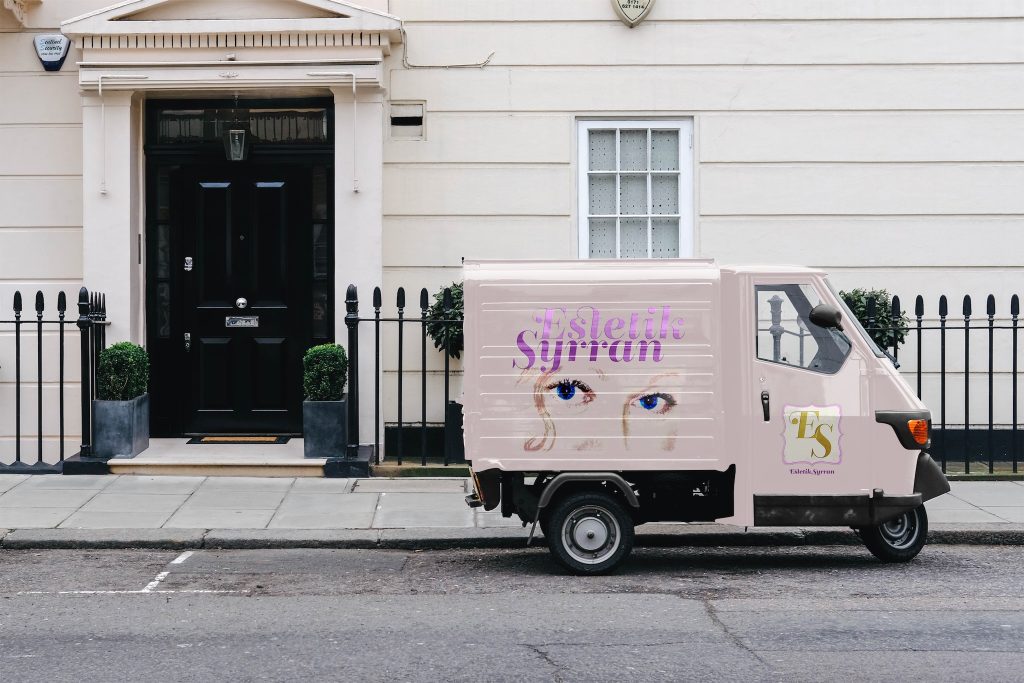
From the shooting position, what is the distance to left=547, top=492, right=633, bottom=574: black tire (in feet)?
24.0

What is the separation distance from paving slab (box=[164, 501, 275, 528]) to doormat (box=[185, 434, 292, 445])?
85.9 inches

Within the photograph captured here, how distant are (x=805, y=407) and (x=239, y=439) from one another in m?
6.15

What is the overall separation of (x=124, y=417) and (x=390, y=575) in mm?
4088

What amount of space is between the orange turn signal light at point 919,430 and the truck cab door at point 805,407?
249 millimetres

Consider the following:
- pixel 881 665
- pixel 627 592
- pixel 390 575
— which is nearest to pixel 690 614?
pixel 627 592

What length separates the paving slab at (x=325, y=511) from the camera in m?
8.63

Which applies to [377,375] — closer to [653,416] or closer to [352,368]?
[352,368]

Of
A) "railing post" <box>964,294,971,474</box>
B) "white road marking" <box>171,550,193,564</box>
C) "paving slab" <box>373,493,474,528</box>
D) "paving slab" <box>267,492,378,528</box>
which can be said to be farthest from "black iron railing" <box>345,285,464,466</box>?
"railing post" <box>964,294,971,474</box>

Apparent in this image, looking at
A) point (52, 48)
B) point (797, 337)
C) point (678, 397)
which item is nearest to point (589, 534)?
point (678, 397)

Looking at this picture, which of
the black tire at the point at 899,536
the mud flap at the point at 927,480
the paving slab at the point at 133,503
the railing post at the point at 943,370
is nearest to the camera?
the mud flap at the point at 927,480

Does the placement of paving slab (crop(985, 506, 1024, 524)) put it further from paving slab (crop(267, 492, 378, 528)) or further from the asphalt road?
paving slab (crop(267, 492, 378, 528))

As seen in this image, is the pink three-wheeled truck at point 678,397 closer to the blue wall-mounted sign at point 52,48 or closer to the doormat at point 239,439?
the doormat at point 239,439

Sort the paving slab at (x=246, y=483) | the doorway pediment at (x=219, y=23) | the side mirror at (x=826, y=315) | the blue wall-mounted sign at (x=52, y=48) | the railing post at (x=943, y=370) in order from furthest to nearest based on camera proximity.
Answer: the blue wall-mounted sign at (x=52, y=48) → the doorway pediment at (x=219, y=23) → the railing post at (x=943, y=370) → the paving slab at (x=246, y=483) → the side mirror at (x=826, y=315)

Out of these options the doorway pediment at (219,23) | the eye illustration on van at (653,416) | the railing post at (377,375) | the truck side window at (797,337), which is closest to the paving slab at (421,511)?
the railing post at (377,375)
